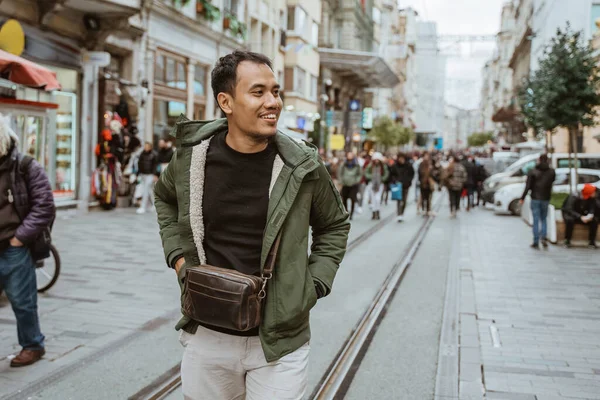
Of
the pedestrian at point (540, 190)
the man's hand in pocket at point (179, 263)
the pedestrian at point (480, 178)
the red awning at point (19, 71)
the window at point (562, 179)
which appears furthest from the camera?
the pedestrian at point (480, 178)

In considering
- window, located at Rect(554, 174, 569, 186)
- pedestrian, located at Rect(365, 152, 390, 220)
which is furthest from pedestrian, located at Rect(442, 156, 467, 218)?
window, located at Rect(554, 174, 569, 186)

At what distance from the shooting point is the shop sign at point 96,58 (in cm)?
1773

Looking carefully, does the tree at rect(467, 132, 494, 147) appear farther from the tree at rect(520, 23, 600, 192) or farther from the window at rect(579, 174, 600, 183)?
the tree at rect(520, 23, 600, 192)

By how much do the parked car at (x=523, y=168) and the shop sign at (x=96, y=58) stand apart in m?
12.9

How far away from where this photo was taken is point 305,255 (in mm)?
2760

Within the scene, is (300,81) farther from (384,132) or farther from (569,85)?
(384,132)

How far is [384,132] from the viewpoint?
210 ft

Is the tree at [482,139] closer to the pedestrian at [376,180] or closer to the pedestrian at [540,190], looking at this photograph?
the pedestrian at [376,180]

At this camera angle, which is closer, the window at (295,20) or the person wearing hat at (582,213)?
the person wearing hat at (582,213)

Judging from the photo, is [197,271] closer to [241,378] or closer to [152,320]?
[241,378]

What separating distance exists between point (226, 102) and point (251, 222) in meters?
0.45

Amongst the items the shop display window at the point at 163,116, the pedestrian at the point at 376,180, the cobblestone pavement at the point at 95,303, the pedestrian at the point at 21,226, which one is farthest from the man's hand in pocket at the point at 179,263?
the shop display window at the point at 163,116

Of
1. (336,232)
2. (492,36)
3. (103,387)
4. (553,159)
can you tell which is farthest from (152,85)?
(492,36)

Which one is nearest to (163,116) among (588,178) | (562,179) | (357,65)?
(562,179)
